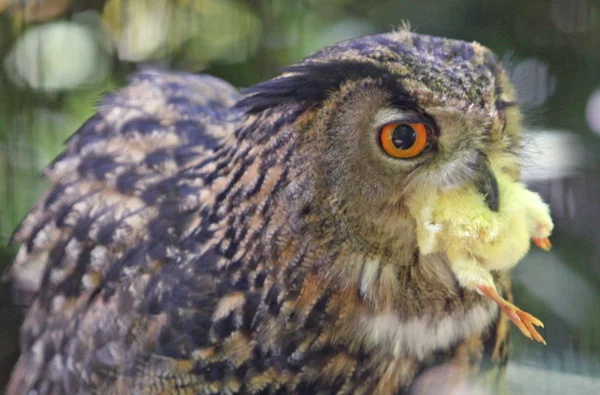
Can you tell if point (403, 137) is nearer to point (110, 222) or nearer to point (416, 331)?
point (416, 331)

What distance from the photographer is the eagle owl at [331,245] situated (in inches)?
27.7

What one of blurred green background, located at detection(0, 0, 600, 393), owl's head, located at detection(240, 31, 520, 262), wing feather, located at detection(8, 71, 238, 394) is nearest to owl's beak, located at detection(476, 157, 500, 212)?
owl's head, located at detection(240, 31, 520, 262)

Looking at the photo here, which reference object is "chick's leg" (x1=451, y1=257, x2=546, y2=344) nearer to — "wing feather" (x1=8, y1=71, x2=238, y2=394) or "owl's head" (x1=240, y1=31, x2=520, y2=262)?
"owl's head" (x1=240, y1=31, x2=520, y2=262)

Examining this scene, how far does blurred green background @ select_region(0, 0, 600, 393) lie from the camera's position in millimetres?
913

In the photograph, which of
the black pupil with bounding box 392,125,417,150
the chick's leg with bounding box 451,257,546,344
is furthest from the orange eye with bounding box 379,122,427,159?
the chick's leg with bounding box 451,257,546,344

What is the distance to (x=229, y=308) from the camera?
785mm

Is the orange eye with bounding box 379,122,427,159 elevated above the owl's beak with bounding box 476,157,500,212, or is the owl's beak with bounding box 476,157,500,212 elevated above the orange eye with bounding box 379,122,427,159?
the orange eye with bounding box 379,122,427,159

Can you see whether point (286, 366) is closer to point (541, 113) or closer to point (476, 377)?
point (476, 377)

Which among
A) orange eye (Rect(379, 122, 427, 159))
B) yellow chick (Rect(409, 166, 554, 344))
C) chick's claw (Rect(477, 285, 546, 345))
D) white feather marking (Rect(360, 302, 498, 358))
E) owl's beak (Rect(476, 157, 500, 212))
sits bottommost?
white feather marking (Rect(360, 302, 498, 358))

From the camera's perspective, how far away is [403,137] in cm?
69

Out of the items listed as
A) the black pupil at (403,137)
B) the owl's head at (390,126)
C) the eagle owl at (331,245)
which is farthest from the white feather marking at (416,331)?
the black pupil at (403,137)

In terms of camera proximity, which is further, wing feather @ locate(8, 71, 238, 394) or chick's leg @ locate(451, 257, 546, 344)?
wing feather @ locate(8, 71, 238, 394)

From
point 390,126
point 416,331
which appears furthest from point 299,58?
point 416,331

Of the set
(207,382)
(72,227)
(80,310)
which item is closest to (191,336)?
(207,382)
